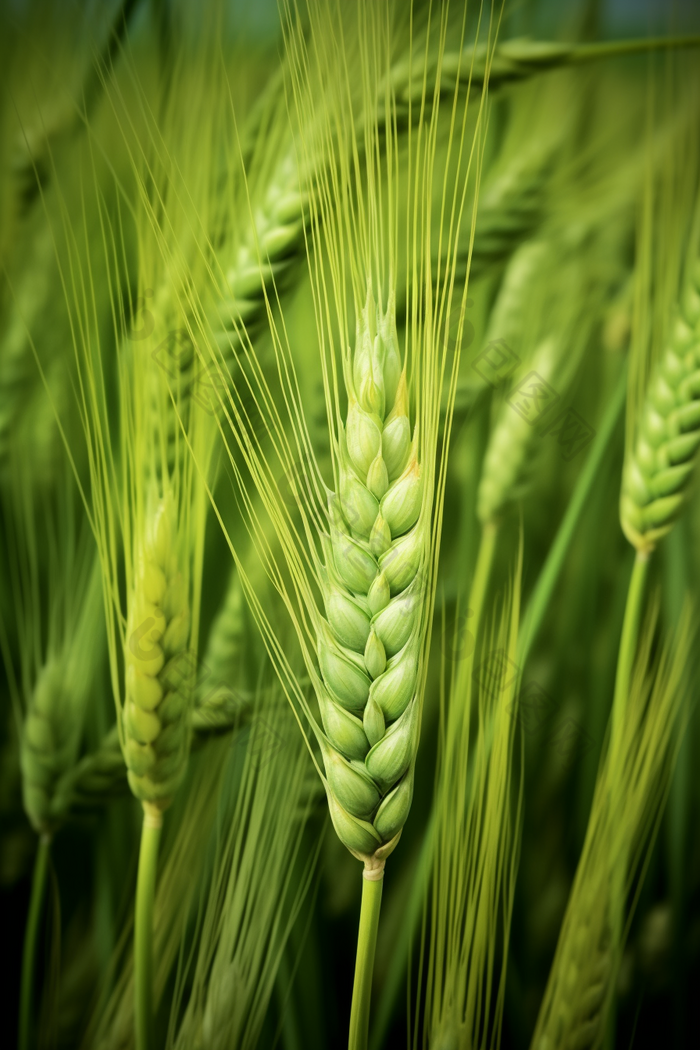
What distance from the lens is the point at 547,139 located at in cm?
77

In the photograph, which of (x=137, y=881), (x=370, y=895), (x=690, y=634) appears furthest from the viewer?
(x=690, y=634)

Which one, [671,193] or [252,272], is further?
[671,193]

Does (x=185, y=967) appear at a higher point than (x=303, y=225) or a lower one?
lower

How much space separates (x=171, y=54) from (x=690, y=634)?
873mm

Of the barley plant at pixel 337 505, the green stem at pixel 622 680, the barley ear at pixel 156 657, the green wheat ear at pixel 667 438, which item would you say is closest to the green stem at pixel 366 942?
the barley plant at pixel 337 505

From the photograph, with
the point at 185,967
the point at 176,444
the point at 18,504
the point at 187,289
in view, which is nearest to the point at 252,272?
the point at 187,289

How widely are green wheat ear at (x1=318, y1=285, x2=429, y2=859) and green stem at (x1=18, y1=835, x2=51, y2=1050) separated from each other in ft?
1.22

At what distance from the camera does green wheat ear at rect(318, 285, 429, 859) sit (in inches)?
23.4

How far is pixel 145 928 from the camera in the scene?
737 millimetres

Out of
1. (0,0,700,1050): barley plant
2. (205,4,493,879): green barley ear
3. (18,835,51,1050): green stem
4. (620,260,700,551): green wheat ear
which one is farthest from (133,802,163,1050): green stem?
(620,260,700,551): green wheat ear

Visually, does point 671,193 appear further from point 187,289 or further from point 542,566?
point 187,289

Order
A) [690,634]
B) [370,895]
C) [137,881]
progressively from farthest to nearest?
[690,634]
[137,881]
[370,895]

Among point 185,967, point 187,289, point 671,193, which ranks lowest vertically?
point 185,967

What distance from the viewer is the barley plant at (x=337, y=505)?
0.70 m
